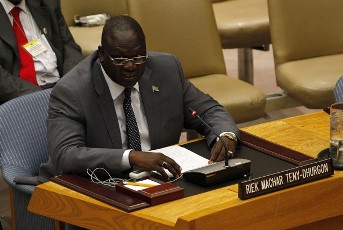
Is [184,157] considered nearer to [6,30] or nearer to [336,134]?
[336,134]

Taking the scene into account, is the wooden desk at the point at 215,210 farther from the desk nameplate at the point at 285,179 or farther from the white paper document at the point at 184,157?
the white paper document at the point at 184,157

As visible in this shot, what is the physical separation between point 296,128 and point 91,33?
91.4 inches

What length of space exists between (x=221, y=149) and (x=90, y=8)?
9.01 ft

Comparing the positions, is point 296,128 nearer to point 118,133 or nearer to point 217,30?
point 118,133

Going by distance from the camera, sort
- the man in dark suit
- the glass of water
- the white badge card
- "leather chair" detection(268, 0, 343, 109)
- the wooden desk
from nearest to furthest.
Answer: the wooden desk
the glass of water
the man in dark suit
the white badge card
"leather chair" detection(268, 0, 343, 109)

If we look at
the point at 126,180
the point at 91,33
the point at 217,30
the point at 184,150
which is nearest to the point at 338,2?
the point at 217,30

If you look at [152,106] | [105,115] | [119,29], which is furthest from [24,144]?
[119,29]

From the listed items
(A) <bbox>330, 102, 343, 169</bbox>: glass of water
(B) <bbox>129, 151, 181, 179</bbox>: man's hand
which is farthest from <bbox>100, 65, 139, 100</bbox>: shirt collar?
(A) <bbox>330, 102, 343, 169</bbox>: glass of water

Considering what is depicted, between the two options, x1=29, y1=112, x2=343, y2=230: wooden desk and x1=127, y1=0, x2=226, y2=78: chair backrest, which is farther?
x1=127, y1=0, x2=226, y2=78: chair backrest

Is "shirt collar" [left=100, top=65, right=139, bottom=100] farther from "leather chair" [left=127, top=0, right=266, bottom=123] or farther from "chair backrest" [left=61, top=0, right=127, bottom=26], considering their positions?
"chair backrest" [left=61, top=0, right=127, bottom=26]

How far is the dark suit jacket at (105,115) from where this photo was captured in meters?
3.90

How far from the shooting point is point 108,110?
4133 millimetres

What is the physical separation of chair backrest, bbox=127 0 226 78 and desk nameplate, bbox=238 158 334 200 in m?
2.30

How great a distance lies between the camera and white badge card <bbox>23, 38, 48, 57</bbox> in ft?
18.1
